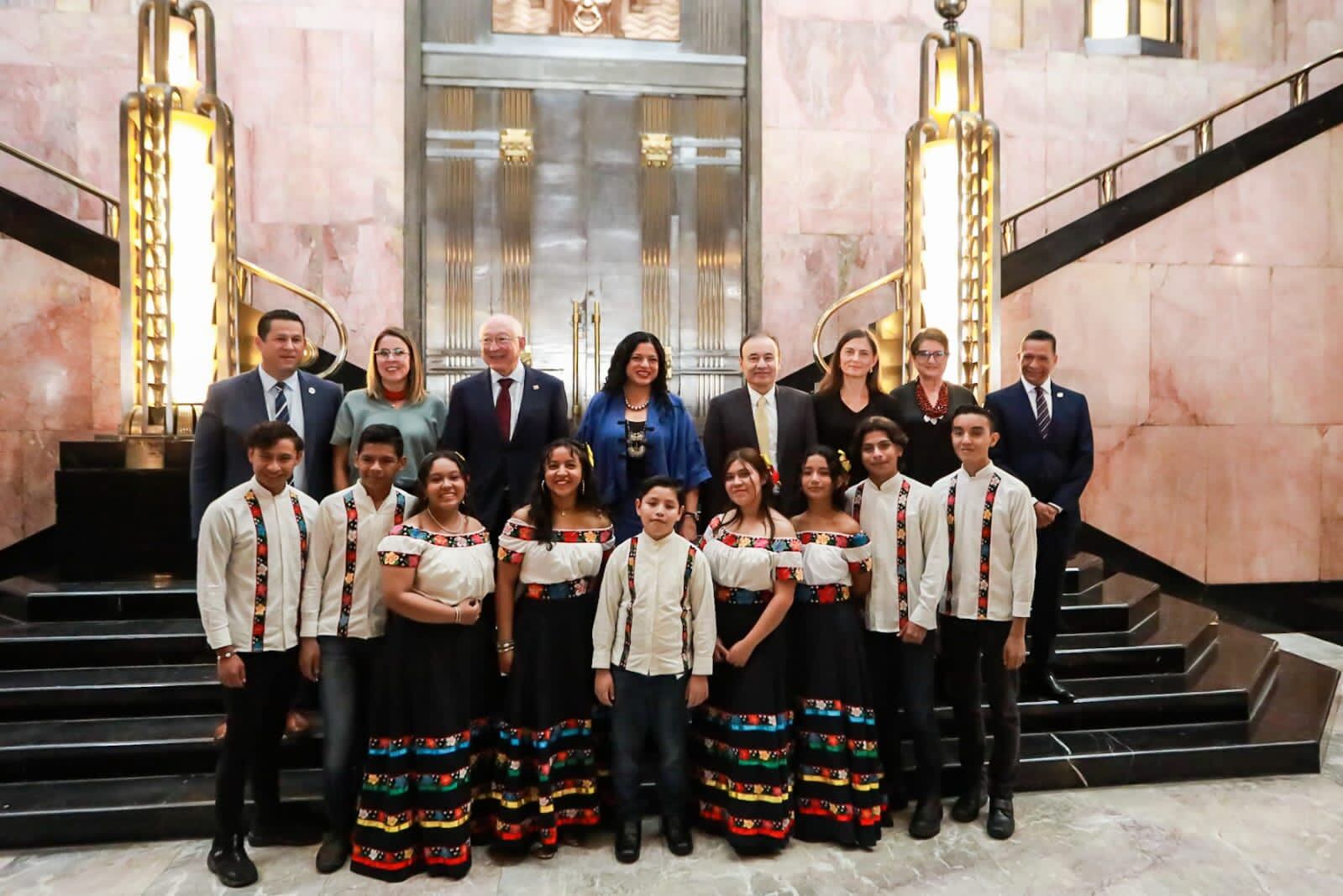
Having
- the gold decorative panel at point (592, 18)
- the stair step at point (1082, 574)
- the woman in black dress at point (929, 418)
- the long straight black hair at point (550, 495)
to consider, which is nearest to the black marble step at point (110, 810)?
the long straight black hair at point (550, 495)

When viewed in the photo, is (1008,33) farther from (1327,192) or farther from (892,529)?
(892,529)

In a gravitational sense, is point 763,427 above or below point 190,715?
above

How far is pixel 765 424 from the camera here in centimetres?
381

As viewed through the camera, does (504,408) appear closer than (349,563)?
No

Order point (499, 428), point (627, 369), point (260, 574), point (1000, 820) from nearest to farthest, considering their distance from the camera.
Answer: point (260, 574) < point (1000, 820) < point (627, 369) < point (499, 428)

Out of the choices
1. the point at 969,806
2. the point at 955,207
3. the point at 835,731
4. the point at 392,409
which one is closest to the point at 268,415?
the point at 392,409

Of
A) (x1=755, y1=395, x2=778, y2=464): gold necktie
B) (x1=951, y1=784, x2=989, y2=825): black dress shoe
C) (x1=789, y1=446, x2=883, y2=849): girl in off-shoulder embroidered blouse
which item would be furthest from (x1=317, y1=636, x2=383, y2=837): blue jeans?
(x1=951, y1=784, x2=989, y2=825): black dress shoe

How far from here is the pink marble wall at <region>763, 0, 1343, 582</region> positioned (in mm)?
7430

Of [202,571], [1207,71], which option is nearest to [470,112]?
[202,571]

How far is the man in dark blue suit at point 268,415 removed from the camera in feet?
11.6

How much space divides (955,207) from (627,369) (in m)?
3.60

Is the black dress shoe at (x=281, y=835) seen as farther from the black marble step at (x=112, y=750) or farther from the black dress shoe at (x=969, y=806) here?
the black dress shoe at (x=969, y=806)

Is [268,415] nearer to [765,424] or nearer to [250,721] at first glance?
[250,721]

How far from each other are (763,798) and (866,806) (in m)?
0.42
